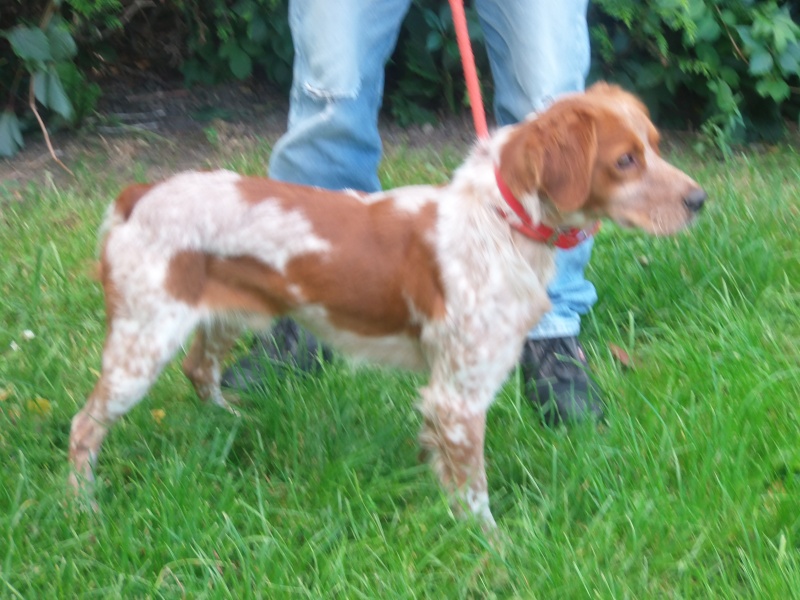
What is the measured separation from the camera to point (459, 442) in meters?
2.51

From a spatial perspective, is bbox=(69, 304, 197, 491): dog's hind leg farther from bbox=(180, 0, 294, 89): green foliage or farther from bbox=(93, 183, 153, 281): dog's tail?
bbox=(180, 0, 294, 89): green foliage

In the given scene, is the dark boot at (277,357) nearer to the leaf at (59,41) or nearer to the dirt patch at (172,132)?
the dirt patch at (172,132)

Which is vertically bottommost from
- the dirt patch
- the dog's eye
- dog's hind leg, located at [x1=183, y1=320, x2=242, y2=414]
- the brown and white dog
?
the dirt patch

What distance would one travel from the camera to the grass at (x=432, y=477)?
2.22 metres

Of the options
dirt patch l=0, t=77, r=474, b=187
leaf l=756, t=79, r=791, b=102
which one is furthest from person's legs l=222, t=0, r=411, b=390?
leaf l=756, t=79, r=791, b=102

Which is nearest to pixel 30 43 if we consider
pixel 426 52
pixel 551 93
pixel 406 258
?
pixel 426 52

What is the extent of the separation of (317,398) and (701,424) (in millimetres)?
1160

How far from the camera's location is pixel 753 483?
8.04ft

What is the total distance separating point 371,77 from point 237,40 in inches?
112

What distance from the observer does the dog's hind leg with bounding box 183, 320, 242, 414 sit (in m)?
2.99

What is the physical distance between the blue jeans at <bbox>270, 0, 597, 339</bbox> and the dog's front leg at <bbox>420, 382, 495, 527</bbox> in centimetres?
58

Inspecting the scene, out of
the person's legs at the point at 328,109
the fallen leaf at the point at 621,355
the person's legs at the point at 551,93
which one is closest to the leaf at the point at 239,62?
the person's legs at the point at 328,109

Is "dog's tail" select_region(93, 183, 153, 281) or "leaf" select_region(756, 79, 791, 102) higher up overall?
"dog's tail" select_region(93, 183, 153, 281)

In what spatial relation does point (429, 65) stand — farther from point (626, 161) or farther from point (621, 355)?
point (626, 161)
